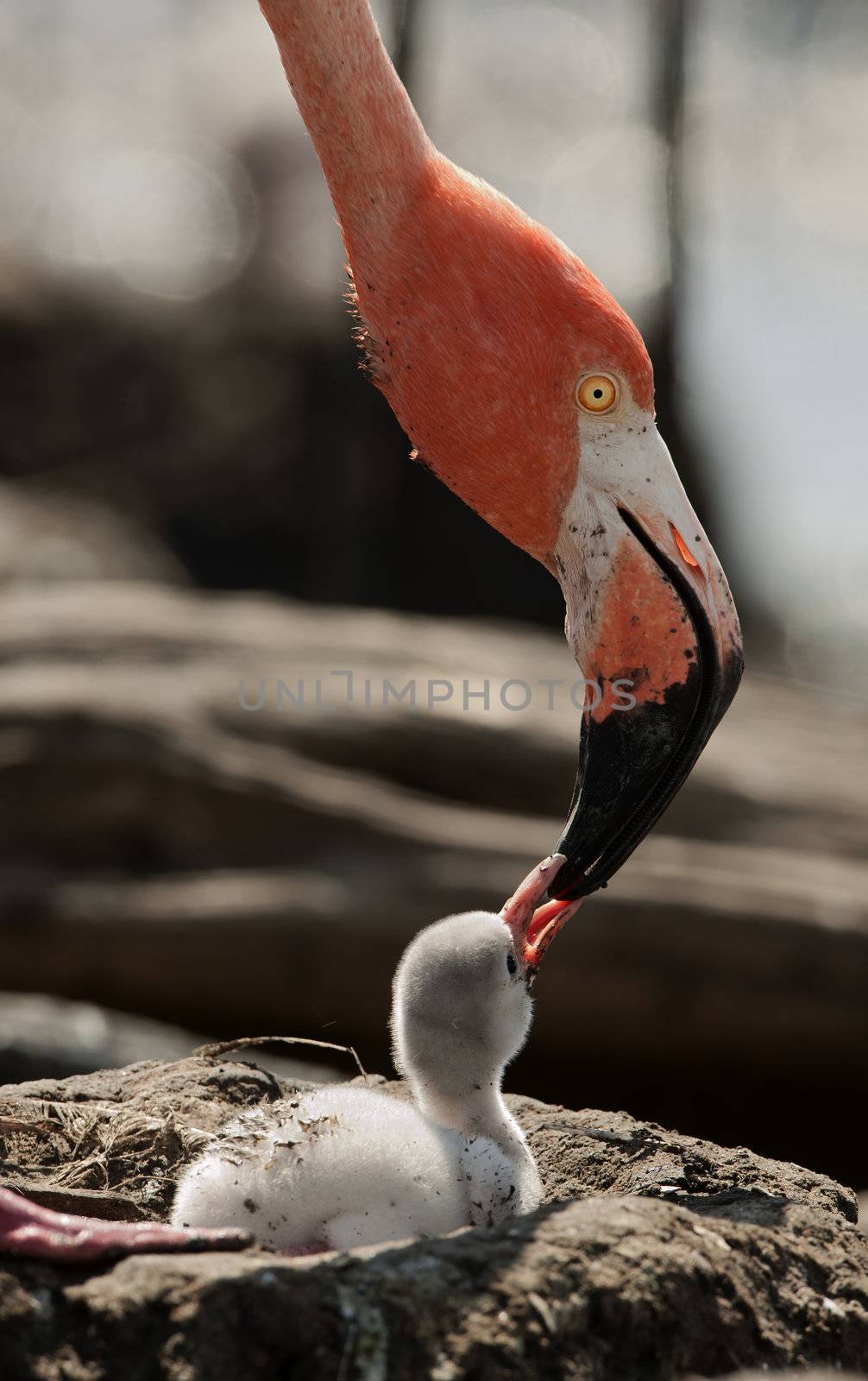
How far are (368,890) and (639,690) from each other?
117 inches

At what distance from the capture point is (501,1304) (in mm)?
1913

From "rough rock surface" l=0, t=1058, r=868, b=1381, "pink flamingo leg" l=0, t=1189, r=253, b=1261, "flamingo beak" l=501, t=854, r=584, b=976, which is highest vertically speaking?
"flamingo beak" l=501, t=854, r=584, b=976

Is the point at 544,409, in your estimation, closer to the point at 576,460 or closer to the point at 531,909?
the point at 576,460

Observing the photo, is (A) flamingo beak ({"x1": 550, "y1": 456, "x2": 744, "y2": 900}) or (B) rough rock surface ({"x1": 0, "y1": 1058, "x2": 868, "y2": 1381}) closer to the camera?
(B) rough rock surface ({"x1": 0, "y1": 1058, "x2": 868, "y2": 1381})

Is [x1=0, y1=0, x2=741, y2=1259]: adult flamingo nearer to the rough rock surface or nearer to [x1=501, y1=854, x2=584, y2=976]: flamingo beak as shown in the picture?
[x1=501, y1=854, x2=584, y2=976]: flamingo beak

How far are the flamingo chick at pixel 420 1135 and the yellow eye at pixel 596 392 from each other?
81cm

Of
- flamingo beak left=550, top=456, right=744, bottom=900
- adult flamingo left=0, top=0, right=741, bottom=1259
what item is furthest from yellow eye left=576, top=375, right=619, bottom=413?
flamingo beak left=550, top=456, right=744, bottom=900

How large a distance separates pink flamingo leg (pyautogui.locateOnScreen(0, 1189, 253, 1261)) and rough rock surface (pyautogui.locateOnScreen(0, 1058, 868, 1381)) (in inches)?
0.9

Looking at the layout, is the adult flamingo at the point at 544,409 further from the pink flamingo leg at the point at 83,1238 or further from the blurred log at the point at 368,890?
the blurred log at the point at 368,890

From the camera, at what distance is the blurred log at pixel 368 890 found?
17.6 ft

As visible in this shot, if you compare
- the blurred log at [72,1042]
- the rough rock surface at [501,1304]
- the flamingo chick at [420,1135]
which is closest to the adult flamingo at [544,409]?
the flamingo chick at [420,1135]

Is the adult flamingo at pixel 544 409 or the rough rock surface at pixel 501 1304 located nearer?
the rough rock surface at pixel 501 1304

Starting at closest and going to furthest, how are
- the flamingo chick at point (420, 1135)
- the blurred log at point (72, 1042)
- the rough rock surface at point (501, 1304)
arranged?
the rough rock surface at point (501, 1304), the flamingo chick at point (420, 1135), the blurred log at point (72, 1042)

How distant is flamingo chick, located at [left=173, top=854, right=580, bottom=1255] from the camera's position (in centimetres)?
232
